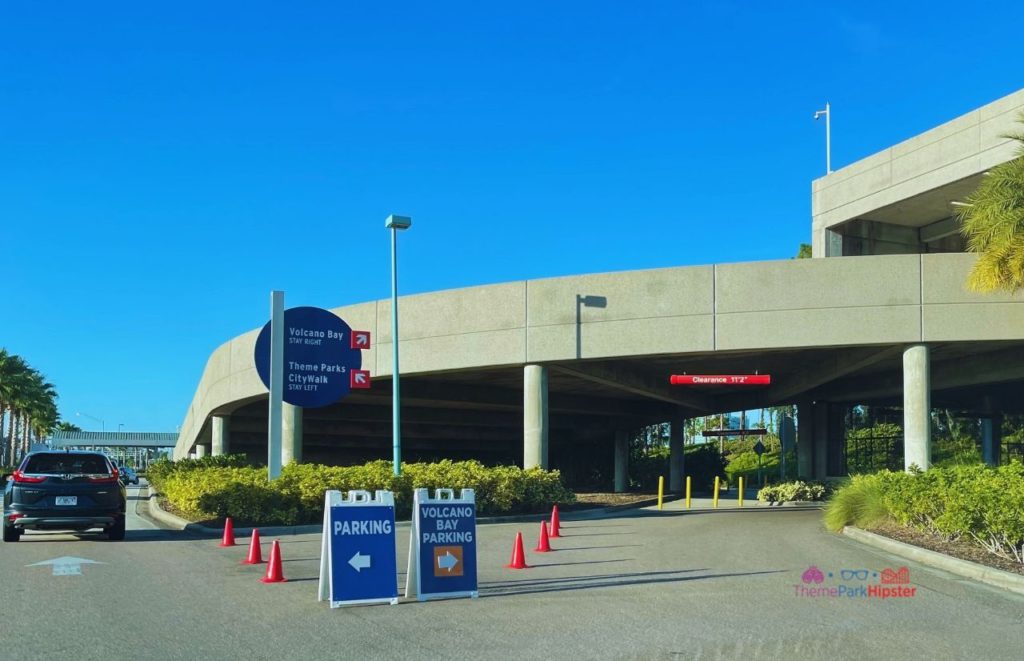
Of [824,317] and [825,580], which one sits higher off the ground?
[824,317]

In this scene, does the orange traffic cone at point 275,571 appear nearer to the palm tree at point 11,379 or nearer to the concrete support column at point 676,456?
the concrete support column at point 676,456

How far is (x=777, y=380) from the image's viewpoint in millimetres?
36844

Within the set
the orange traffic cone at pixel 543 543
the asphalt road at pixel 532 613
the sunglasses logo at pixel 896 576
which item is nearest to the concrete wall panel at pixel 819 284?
the asphalt road at pixel 532 613

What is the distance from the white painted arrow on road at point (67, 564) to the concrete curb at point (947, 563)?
11.6 metres

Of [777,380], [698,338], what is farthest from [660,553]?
[777,380]

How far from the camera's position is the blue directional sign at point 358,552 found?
413 inches

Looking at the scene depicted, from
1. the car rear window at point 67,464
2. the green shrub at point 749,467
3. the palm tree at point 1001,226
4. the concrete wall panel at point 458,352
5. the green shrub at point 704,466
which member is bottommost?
the green shrub at point 749,467

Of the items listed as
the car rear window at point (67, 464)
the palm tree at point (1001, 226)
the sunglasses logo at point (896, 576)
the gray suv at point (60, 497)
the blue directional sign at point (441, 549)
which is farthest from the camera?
the palm tree at point (1001, 226)

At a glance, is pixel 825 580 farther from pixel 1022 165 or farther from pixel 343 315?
pixel 343 315

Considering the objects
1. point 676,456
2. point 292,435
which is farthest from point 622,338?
point 676,456

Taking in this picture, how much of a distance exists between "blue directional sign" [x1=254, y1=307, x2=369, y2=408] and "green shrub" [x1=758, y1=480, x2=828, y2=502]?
586 inches

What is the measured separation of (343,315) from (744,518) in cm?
1458

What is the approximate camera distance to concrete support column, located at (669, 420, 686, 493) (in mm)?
44688

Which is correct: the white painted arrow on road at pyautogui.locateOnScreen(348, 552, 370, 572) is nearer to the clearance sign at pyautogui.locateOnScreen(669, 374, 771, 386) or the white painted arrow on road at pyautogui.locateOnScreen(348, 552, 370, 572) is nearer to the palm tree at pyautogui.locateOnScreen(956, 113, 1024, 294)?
the palm tree at pyautogui.locateOnScreen(956, 113, 1024, 294)
